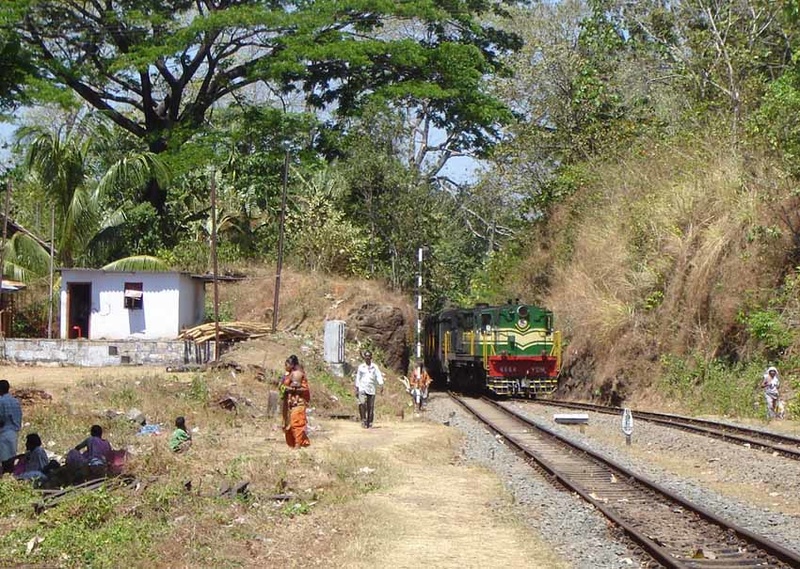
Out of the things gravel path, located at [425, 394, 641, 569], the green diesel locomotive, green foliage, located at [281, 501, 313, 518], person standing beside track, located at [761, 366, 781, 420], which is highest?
the green diesel locomotive

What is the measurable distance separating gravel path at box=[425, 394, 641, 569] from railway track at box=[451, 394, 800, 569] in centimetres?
19

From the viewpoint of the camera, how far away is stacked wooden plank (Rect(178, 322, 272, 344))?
30484 mm

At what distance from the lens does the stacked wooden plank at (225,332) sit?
3048cm

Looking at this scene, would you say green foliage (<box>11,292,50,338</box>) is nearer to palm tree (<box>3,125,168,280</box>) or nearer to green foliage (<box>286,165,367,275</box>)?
palm tree (<box>3,125,168,280</box>)

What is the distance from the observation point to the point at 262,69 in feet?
120

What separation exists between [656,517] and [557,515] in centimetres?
107

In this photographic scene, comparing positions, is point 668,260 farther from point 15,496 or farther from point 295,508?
point 15,496

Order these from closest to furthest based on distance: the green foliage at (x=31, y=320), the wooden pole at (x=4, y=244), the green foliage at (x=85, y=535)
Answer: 1. the green foliage at (x=85, y=535)
2. the wooden pole at (x=4, y=244)
3. the green foliage at (x=31, y=320)

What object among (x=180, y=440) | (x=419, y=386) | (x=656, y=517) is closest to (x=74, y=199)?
(x=419, y=386)

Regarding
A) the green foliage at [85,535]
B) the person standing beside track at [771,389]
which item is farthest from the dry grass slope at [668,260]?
the green foliage at [85,535]

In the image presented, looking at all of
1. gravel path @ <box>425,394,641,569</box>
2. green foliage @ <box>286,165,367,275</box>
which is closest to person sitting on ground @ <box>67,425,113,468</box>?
gravel path @ <box>425,394,641,569</box>

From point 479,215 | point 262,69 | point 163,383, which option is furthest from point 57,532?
point 479,215

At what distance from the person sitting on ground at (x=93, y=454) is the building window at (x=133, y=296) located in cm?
1923

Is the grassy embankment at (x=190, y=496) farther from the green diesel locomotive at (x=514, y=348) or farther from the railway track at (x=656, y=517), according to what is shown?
the green diesel locomotive at (x=514, y=348)
